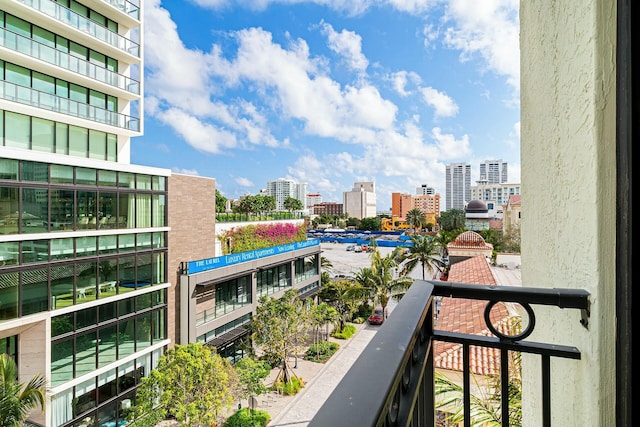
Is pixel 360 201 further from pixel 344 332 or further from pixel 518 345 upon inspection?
pixel 518 345

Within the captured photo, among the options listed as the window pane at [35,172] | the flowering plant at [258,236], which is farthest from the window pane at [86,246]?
the flowering plant at [258,236]

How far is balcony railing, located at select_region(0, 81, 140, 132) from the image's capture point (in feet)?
34.3

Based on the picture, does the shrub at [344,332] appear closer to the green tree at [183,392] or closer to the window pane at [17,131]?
the green tree at [183,392]

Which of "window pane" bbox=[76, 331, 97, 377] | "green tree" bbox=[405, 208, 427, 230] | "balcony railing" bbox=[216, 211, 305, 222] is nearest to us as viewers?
"window pane" bbox=[76, 331, 97, 377]

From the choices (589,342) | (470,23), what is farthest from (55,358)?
(470,23)

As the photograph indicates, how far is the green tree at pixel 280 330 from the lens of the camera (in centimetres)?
1304

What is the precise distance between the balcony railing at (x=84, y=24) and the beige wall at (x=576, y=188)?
1510cm

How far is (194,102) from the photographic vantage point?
34.2 meters

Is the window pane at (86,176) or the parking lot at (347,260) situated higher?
the window pane at (86,176)

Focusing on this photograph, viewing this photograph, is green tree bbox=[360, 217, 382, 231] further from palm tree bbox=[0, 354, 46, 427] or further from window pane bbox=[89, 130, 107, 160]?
palm tree bbox=[0, 354, 46, 427]

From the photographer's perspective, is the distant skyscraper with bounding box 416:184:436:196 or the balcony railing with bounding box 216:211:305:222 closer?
the balcony railing with bounding box 216:211:305:222

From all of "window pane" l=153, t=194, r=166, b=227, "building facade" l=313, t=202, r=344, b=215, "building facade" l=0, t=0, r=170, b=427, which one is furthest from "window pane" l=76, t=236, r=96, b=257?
"building facade" l=313, t=202, r=344, b=215

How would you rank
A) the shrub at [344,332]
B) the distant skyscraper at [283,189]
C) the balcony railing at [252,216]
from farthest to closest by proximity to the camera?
the distant skyscraper at [283,189]
the balcony railing at [252,216]
the shrub at [344,332]

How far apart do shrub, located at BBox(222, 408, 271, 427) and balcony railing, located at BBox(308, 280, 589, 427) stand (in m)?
10.6
